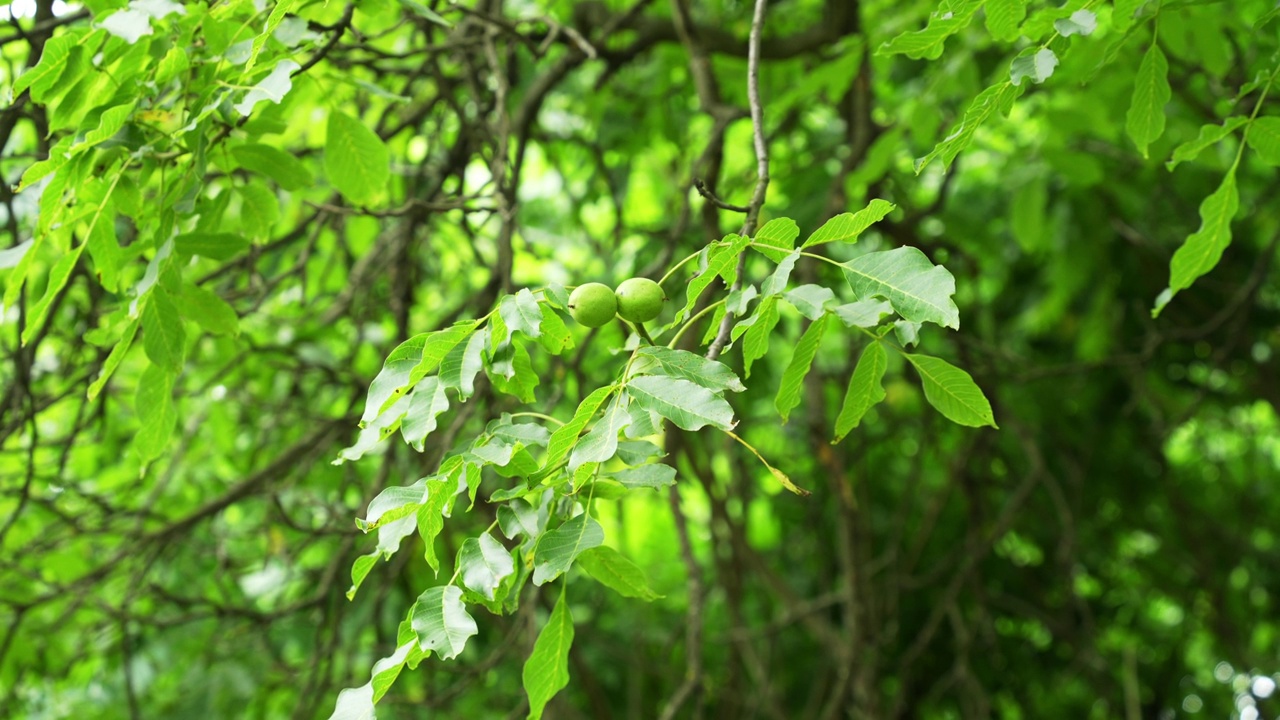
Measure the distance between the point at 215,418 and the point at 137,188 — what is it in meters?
1.60

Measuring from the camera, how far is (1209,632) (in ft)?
13.0

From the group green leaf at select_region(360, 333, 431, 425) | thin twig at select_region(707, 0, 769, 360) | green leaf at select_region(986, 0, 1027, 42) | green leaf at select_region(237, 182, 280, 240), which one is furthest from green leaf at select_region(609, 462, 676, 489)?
green leaf at select_region(237, 182, 280, 240)

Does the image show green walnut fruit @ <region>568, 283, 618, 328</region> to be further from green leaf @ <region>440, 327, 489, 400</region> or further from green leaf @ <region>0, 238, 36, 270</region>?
green leaf @ <region>0, 238, 36, 270</region>

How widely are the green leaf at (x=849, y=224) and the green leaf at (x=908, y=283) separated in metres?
0.03

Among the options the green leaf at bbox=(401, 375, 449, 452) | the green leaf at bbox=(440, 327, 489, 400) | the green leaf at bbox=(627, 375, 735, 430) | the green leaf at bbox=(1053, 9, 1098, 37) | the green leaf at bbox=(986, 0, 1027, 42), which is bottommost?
the green leaf at bbox=(401, 375, 449, 452)

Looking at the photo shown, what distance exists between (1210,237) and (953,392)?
1.94 ft

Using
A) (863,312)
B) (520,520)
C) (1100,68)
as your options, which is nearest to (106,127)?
(520,520)

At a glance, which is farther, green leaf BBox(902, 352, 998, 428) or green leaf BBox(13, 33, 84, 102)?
green leaf BBox(13, 33, 84, 102)

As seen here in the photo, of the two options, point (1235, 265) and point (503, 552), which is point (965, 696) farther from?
point (503, 552)

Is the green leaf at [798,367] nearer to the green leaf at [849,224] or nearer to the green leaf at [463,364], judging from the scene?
the green leaf at [849,224]

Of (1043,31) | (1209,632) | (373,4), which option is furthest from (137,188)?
(1209,632)

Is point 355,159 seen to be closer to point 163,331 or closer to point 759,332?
point 163,331

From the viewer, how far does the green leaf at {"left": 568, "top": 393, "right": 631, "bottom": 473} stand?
3.12 ft

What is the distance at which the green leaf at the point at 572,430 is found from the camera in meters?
0.99
